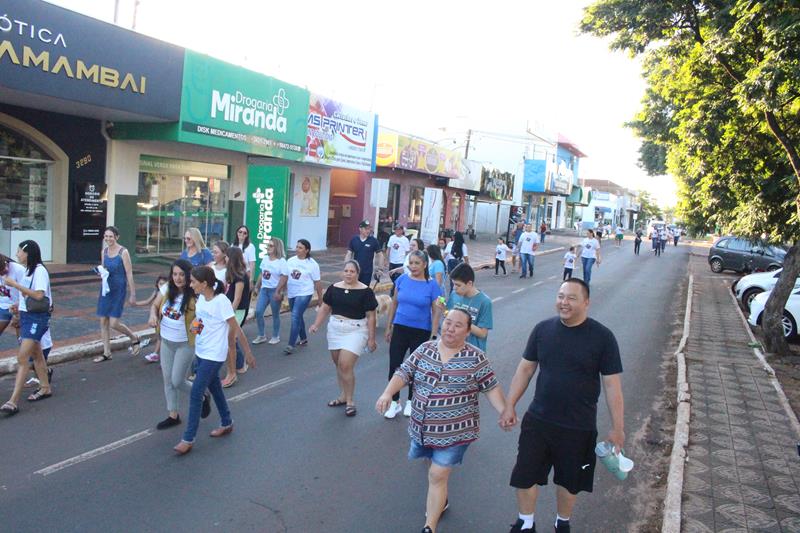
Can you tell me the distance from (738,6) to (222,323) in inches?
321

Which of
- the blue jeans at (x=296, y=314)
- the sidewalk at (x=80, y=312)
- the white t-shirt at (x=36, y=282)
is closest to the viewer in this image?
the white t-shirt at (x=36, y=282)

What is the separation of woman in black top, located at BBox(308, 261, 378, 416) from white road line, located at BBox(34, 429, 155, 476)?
1872mm

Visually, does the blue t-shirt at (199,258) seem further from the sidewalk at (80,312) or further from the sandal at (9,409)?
the sandal at (9,409)

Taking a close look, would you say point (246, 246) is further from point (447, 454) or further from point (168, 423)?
point (447, 454)

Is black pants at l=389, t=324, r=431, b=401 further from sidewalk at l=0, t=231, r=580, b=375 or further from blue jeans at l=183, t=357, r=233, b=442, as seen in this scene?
sidewalk at l=0, t=231, r=580, b=375

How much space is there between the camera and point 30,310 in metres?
6.37

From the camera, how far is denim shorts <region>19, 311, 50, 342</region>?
250 inches

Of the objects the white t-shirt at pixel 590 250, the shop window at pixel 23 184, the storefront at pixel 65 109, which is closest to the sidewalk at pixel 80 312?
the storefront at pixel 65 109

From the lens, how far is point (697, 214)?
1612 cm

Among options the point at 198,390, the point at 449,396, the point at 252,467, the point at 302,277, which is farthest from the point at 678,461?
the point at 302,277

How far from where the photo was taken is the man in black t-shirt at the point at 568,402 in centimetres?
390

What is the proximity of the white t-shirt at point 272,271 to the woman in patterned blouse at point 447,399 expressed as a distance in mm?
5459

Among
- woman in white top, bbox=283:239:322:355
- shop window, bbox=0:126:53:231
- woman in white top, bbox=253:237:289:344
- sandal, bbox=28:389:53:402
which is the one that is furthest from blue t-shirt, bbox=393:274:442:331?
shop window, bbox=0:126:53:231

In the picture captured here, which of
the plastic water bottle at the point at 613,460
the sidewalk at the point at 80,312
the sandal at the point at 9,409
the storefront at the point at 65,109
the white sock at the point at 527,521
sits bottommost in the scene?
the sandal at the point at 9,409
